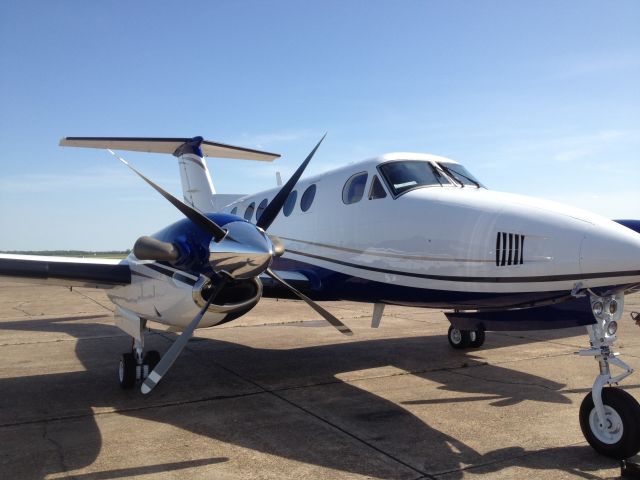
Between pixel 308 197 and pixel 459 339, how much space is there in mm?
3861

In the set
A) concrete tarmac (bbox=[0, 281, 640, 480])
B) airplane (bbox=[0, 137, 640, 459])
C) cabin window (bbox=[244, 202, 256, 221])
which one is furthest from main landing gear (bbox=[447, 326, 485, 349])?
cabin window (bbox=[244, 202, 256, 221])

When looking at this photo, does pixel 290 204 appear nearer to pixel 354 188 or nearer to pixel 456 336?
pixel 354 188

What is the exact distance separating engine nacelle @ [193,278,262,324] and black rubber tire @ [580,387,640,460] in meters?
3.67

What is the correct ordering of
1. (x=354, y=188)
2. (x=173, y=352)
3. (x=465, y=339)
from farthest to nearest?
(x=465, y=339)
(x=354, y=188)
(x=173, y=352)

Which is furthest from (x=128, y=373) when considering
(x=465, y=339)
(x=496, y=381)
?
(x=465, y=339)

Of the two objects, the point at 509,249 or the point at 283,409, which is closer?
the point at 509,249

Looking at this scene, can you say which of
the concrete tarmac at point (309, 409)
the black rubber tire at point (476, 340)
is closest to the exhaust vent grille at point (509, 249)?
the concrete tarmac at point (309, 409)

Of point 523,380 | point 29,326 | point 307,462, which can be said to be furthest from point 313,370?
point 29,326

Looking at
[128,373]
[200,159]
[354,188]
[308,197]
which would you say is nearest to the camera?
[128,373]

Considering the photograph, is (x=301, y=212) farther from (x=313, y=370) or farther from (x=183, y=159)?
(x=183, y=159)

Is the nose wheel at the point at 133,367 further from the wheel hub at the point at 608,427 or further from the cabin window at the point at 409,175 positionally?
the wheel hub at the point at 608,427

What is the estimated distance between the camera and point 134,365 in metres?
7.25

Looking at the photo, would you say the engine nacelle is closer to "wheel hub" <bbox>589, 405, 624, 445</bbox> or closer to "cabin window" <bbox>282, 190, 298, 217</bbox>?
"cabin window" <bbox>282, 190, 298, 217</bbox>

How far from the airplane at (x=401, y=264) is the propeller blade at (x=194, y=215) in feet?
0.07
